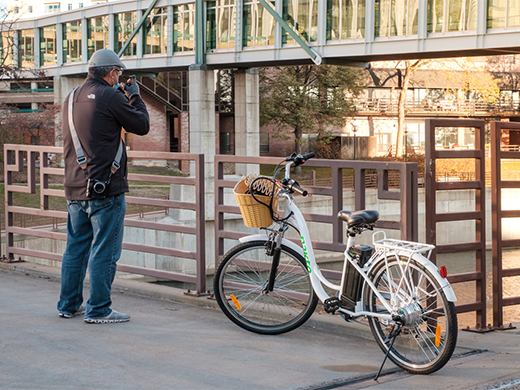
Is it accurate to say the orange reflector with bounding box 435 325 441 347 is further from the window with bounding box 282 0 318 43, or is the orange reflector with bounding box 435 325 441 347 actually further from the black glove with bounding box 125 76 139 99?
the window with bounding box 282 0 318 43

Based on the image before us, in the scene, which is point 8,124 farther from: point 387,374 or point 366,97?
point 366,97

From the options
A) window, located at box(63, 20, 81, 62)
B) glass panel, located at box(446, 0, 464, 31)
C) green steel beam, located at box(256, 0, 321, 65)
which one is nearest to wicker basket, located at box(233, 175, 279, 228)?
glass panel, located at box(446, 0, 464, 31)

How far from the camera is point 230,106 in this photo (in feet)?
181

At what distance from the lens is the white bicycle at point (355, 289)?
5.07 meters

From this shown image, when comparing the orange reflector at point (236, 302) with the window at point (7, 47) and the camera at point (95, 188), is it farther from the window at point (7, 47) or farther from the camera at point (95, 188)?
the window at point (7, 47)

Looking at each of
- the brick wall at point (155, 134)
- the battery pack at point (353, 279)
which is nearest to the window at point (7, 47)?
the brick wall at point (155, 134)

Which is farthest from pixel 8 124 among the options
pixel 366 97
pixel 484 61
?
pixel 484 61

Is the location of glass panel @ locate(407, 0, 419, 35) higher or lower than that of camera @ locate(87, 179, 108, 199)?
higher

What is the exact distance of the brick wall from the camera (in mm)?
53438

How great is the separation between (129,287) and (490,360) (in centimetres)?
376

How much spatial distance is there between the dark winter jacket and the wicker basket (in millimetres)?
895

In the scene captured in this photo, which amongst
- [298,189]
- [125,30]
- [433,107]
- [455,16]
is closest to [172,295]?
[298,189]

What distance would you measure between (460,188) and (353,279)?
1.39 meters

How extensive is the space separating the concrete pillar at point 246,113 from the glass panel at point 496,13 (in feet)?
45.5
